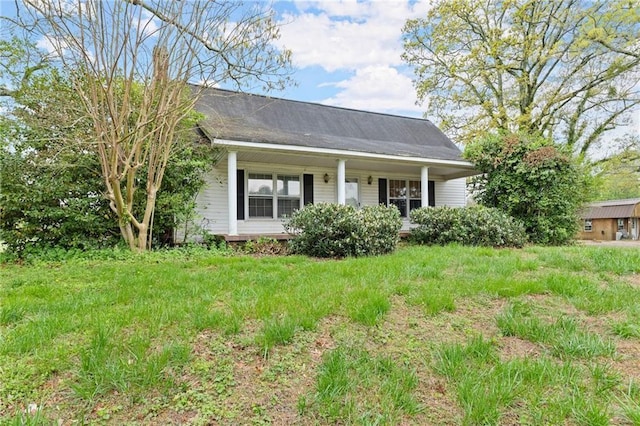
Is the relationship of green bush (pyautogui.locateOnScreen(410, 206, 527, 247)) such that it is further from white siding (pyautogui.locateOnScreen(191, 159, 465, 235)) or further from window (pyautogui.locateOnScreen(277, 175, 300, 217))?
window (pyautogui.locateOnScreen(277, 175, 300, 217))

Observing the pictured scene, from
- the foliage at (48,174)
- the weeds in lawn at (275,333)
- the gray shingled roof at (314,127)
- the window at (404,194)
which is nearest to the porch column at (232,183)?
the gray shingled roof at (314,127)

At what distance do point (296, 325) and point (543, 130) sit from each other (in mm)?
19760

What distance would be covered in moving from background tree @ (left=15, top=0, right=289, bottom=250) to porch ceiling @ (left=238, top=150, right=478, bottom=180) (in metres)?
2.16

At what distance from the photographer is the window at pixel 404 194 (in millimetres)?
12289

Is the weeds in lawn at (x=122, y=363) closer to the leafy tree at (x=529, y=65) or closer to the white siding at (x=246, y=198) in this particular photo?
the white siding at (x=246, y=198)

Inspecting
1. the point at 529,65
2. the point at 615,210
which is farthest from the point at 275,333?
the point at 615,210

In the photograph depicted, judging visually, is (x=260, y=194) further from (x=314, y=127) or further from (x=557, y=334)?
(x=557, y=334)

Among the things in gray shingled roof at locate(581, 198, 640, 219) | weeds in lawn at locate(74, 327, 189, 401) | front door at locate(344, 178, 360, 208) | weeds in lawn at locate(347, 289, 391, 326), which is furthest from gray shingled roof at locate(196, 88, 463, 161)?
gray shingled roof at locate(581, 198, 640, 219)

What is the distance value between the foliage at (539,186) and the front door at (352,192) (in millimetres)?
4109

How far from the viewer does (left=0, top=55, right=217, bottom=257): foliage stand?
255 inches

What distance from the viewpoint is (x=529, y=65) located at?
17.1 m

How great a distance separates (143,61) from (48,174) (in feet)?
9.98

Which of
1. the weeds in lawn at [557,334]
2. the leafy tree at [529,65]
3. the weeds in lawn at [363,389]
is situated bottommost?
the weeds in lawn at [363,389]

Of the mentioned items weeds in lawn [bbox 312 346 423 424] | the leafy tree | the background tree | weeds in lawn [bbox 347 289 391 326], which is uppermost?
the leafy tree
